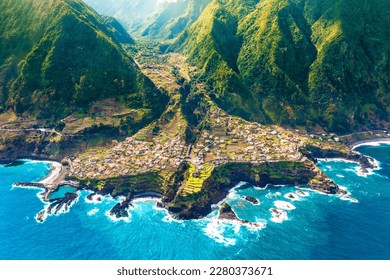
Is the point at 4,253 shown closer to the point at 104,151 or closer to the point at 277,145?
the point at 104,151

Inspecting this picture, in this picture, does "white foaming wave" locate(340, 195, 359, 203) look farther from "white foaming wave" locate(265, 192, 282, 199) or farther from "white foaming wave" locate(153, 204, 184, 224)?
"white foaming wave" locate(153, 204, 184, 224)

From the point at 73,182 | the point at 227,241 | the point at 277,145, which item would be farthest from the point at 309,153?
the point at 73,182

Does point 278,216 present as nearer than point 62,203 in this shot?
Yes

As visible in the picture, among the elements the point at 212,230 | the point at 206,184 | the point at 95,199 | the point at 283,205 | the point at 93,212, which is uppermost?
the point at 206,184

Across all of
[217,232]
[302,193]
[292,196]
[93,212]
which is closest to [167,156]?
[93,212]

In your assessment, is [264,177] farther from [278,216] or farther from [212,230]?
[212,230]

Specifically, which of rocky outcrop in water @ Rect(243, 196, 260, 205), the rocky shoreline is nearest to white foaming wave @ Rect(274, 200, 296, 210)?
rocky outcrop in water @ Rect(243, 196, 260, 205)
